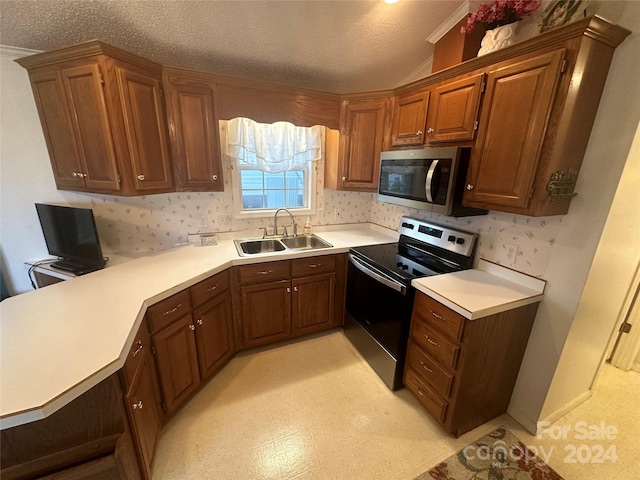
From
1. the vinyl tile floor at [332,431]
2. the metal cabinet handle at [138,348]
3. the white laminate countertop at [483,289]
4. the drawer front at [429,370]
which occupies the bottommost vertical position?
the vinyl tile floor at [332,431]

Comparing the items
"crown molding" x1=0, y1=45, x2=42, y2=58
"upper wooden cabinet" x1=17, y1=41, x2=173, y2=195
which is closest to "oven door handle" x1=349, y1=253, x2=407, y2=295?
"upper wooden cabinet" x1=17, y1=41, x2=173, y2=195

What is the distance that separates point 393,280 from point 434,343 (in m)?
0.47

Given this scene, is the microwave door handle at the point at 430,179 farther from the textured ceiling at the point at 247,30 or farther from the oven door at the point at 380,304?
the textured ceiling at the point at 247,30

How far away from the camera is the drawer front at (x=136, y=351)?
116cm

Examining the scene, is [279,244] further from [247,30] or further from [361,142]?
[247,30]

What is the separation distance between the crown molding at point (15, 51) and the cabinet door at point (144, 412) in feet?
7.34

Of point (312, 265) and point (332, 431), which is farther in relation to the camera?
point (312, 265)

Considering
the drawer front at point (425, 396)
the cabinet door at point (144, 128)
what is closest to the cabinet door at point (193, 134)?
the cabinet door at point (144, 128)

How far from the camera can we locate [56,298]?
4.68 ft

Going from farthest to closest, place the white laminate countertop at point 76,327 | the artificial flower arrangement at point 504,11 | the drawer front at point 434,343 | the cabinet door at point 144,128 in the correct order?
the cabinet door at point 144,128, the drawer front at point 434,343, the artificial flower arrangement at point 504,11, the white laminate countertop at point 76,327

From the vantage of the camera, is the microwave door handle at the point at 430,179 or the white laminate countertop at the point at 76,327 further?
the microwave door handle at the point at 430,179

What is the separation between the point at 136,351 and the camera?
4.20 feet

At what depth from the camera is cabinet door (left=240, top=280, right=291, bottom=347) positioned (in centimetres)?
222

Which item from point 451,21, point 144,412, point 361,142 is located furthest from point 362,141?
point 144,412
